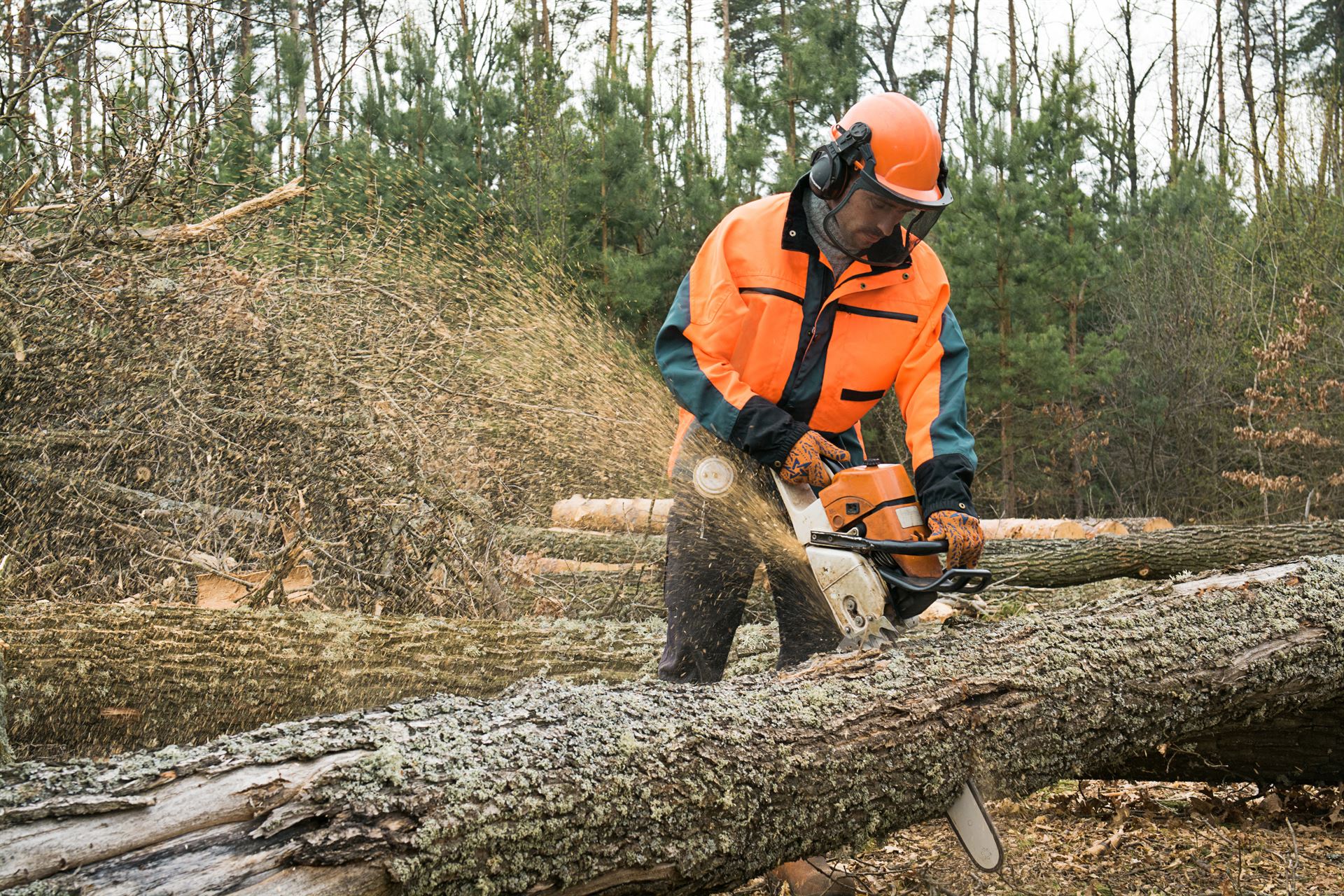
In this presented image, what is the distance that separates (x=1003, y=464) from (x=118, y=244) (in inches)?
379

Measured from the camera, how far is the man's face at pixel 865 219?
9.32ft

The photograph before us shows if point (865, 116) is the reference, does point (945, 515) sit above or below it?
below

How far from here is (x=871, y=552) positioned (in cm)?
262

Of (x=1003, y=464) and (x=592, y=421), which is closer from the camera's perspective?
(x=592, y=421)

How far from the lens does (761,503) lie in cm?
296

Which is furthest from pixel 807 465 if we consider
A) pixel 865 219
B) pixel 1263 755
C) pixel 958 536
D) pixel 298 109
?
pixel 298 109

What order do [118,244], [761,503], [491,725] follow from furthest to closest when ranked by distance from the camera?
[118,244]
[761,503]
[491,725]

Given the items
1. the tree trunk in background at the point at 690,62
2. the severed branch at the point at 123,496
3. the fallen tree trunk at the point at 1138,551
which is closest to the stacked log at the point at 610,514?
the fallen tree trunk at the point at 1138,551

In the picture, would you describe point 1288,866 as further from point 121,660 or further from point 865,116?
point 121,660

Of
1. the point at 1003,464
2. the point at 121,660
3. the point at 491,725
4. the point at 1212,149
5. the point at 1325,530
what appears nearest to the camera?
the point at 491,725

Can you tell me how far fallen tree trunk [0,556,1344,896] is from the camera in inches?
58.9

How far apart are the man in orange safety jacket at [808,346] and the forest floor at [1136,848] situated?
0.78m

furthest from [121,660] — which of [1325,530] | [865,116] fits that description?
[1325,530]

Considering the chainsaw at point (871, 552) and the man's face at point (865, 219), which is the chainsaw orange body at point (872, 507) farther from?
the man's face at point (865, 219)
